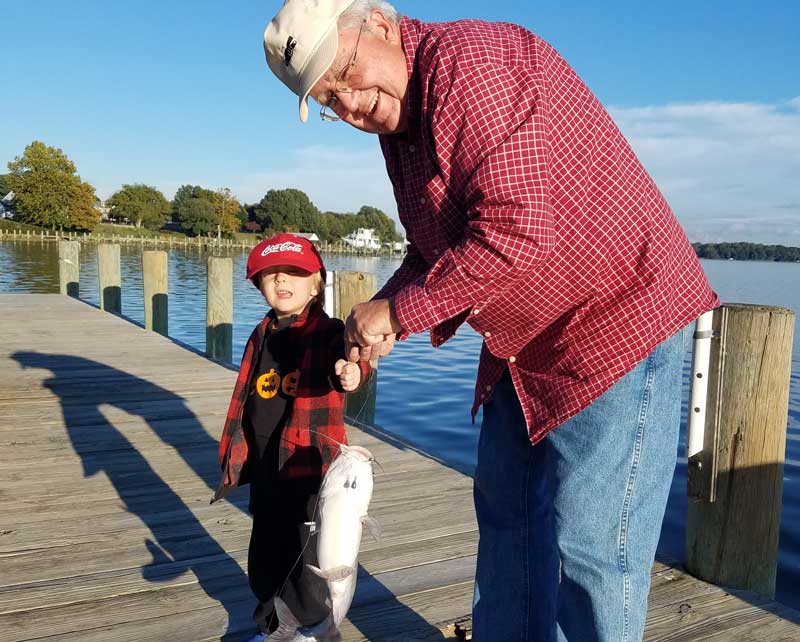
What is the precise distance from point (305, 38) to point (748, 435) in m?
2.45

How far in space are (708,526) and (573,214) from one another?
2.06 m

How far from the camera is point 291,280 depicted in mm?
2896

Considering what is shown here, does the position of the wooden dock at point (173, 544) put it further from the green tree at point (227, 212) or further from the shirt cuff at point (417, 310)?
the green tree at point (227, 212)

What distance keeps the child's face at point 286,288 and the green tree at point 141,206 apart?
4591 inches

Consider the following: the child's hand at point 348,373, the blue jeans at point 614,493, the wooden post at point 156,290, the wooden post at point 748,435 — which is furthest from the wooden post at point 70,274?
Result: the blue jeans at point 614,493

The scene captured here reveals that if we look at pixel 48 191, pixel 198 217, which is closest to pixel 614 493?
pixel 48 191

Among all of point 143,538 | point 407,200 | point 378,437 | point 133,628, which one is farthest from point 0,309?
point 407,200

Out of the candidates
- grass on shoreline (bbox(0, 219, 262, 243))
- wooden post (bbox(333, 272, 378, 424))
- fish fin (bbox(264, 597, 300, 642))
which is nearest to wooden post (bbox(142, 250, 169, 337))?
wooden post (bbox(333, 272, 378, 424))

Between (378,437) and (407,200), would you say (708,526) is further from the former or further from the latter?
(378,437)

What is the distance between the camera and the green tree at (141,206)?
11156 cm

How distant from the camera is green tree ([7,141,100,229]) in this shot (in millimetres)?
A: 93938

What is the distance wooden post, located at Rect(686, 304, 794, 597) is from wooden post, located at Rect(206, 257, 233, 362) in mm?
7073

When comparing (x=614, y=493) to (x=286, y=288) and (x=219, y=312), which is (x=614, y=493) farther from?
(x=219, y=312)

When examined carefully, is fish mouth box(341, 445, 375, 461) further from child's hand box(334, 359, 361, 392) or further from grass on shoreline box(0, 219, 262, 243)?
grass on shoreline box(0, 219, 262, 243)
